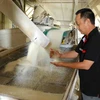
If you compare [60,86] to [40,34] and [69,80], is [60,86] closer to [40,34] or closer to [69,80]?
[69,80]

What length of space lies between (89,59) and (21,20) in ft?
5.12

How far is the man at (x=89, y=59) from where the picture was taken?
113 cm

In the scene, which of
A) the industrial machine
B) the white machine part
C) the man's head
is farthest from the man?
the white machine part

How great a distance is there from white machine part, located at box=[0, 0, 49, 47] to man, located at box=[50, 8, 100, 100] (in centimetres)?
124

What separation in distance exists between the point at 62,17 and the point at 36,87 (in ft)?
14.2

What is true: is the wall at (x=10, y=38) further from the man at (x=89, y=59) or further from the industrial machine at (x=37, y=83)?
the man at (x=89, y=59)

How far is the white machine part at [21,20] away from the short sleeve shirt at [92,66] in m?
1.30

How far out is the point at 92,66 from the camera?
1258mm

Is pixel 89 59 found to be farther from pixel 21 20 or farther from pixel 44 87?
pixel 21 20

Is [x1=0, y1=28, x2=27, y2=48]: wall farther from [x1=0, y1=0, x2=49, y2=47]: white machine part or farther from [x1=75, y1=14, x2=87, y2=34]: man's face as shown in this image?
[x1=75, y1=14, x2=87, y2=34]: man's face

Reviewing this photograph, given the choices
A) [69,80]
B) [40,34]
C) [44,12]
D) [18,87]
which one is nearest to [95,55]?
[69,80]

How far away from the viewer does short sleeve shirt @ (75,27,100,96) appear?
1.12 m

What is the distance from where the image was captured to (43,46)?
9.52 ft

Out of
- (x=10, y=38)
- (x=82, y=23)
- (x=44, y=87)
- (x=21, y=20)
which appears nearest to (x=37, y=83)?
(x=44, y=87)
